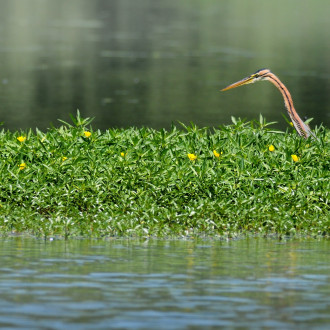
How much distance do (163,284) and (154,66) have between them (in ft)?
97.3

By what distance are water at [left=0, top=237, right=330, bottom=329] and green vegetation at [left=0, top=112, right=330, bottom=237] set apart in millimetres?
589

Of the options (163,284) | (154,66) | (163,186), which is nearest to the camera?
(163,284)

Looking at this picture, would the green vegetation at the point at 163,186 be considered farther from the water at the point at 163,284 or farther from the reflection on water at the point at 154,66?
the reflection on water at the point at 154,66

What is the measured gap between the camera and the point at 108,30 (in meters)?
56.5

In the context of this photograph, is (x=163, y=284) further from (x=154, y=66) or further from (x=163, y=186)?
(x=154, y=66)

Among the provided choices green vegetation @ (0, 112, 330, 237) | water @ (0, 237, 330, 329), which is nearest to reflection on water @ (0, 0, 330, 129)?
green vegetation @ (0, 112, 330, 237)

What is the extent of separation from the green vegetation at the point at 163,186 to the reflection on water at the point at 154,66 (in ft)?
35.2

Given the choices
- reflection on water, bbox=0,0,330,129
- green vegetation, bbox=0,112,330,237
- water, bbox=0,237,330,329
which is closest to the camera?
water, bbox=0,237,330,329

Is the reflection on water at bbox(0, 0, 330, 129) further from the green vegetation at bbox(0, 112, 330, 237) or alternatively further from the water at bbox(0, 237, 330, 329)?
the water at bbox(0, 237, 330, 329)

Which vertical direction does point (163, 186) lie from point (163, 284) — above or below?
above

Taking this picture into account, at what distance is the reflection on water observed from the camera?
82.2ft

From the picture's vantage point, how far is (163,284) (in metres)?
7.10

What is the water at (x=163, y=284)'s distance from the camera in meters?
6.20

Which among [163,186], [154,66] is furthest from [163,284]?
[154,66]
